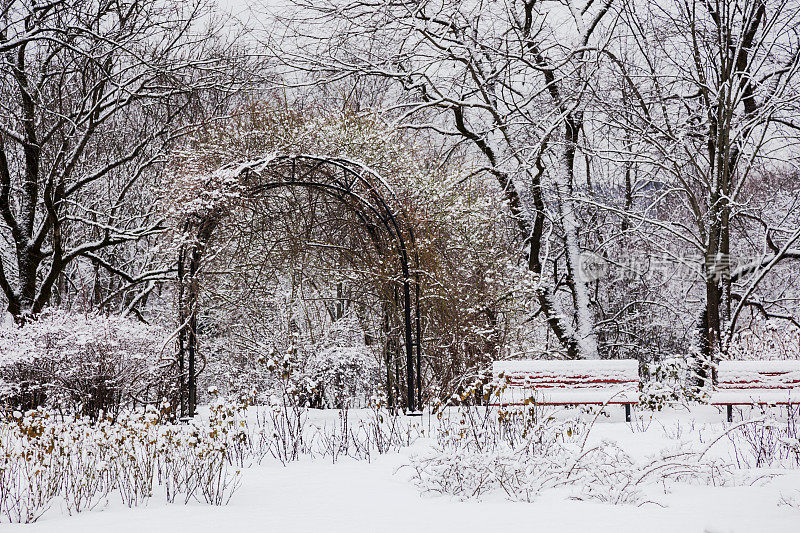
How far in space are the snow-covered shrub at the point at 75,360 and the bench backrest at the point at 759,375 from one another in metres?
6.17

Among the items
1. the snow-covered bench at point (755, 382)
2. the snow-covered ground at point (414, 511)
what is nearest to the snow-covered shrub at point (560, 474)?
the snow-covered ground at point (414, 511)

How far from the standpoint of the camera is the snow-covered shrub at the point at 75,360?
7930mm

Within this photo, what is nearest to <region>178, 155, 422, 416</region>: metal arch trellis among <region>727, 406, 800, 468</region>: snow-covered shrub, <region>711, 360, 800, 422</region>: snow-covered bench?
<region>727, 406, 800, 468</region>: snow-covered shrub

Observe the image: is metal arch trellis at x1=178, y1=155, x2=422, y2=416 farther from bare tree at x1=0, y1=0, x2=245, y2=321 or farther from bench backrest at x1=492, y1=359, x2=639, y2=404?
bare tree at x1=0, y1=0, x2=245, y2=321

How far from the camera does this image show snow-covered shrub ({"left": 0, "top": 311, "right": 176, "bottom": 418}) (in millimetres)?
7930

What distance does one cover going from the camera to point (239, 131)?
1028cm

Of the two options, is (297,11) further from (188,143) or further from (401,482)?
(401,482)

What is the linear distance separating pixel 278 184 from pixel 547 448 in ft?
14.3

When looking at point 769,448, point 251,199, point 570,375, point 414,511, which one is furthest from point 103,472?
point 570,375

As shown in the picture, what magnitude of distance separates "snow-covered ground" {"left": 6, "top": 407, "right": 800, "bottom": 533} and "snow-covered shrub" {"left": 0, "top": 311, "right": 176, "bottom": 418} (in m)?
3.71

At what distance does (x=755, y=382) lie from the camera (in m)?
7.68

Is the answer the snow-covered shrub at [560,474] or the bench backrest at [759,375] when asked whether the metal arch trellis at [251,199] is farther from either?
the bench backrest at [759,375]

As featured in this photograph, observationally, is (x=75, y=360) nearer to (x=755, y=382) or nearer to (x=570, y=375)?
(x=570, y=375)

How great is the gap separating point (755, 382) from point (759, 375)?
8 centimetres
